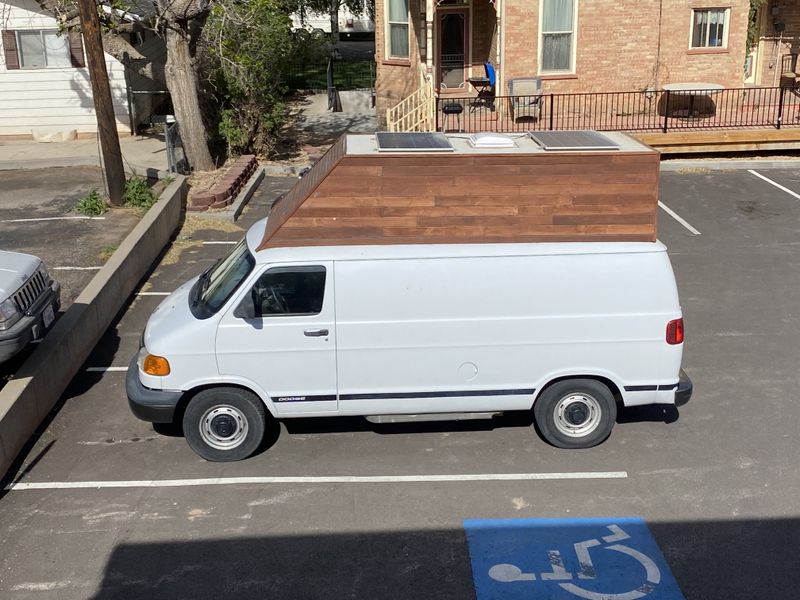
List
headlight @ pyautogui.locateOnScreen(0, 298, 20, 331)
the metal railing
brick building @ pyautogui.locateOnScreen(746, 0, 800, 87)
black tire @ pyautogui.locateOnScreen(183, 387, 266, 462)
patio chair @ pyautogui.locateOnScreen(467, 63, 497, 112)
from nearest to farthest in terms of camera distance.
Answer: black tire @ pyautogui.locateOnScreen(183, 387, 266, 462) → headlight @ pyautogui.locateOnScreen(0, 298, 20, 331) → the metal railing → patio chair @ pyautogui.locateOnScreen(467, 63, 497, 112) → brick building @ pyautogui.locateOnScreen(746, 0, 800, 87)

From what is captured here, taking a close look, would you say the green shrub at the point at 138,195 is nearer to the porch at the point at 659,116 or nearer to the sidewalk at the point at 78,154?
the sidewalk at the point at 78,154

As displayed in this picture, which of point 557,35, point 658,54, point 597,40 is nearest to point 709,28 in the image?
point 658,54

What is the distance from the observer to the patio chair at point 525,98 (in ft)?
67.2

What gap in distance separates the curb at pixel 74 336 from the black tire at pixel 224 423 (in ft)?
5.24

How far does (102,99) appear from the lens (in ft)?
47.8

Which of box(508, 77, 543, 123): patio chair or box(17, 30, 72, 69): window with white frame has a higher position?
box(17, 30, 72, 69): window with white frame

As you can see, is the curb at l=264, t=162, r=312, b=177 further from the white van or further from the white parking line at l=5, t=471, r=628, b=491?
the white parking line at l=5, t=471, r=628, b=491

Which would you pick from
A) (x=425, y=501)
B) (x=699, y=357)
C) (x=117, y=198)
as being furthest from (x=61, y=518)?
(x=117, y=198)

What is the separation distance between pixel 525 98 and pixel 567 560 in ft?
51.1

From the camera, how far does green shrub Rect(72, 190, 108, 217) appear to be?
1495cm

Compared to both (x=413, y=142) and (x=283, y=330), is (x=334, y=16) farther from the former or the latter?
(x=283, y=330)

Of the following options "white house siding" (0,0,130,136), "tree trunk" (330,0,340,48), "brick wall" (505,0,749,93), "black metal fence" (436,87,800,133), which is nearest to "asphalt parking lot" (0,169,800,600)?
"black metal fence" (436,87,800,133)

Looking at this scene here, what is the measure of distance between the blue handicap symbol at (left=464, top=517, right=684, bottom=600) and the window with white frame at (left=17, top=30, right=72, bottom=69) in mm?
17825

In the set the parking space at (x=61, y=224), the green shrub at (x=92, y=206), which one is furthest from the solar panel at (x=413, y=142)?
the green shrub at (x=92, y=206)
